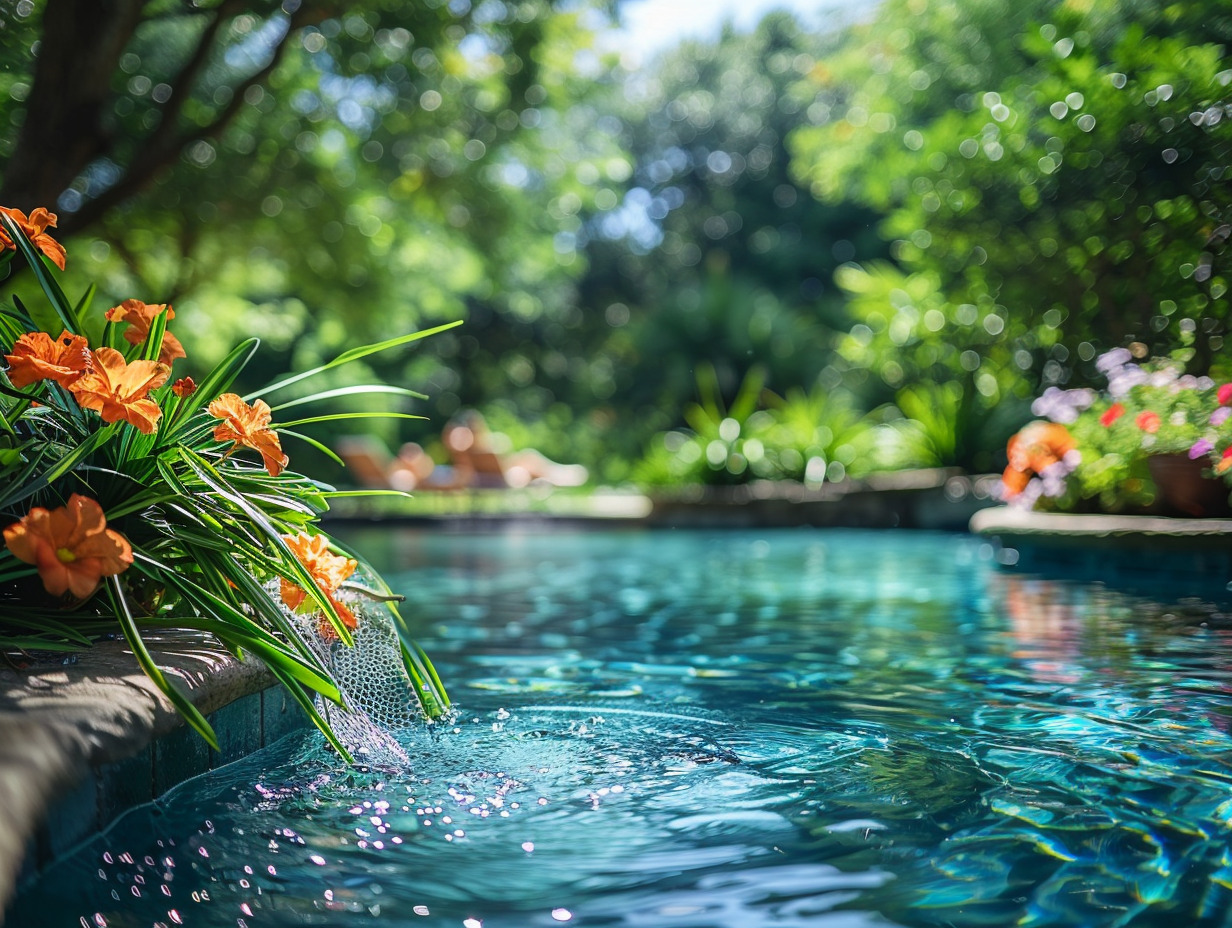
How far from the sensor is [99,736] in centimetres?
174

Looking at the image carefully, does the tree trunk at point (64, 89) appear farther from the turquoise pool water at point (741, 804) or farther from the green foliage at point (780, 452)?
the green foliage at point (780, 452)

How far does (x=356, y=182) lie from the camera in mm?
13125

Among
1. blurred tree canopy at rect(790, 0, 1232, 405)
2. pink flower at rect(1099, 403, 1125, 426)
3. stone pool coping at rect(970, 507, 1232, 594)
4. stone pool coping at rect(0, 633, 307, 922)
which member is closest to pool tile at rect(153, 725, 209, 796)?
stone pool coping at rect(0, 633, 307, 922)

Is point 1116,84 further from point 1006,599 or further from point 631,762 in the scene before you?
point 631,762

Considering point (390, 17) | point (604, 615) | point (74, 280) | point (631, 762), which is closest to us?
point (631, 762)

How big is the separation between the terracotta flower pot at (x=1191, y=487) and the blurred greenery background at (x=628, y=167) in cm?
145

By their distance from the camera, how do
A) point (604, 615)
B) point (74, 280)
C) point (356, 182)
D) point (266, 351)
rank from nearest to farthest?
point (604, 615)
point (74, 280)
point (356, 182)
point (266, 351)

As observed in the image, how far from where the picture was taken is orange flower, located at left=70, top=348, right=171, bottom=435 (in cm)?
207

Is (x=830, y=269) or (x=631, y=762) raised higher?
(x=830, y=269)

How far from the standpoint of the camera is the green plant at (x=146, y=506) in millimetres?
1945

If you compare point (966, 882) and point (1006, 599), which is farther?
point (1006, 599)

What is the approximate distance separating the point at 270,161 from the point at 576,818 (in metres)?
11.6

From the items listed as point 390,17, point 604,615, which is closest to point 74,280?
point 390,17

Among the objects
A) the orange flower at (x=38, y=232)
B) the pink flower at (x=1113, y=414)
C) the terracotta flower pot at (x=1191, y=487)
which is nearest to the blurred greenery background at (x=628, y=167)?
the pink flower at (x=1113, y=414)
